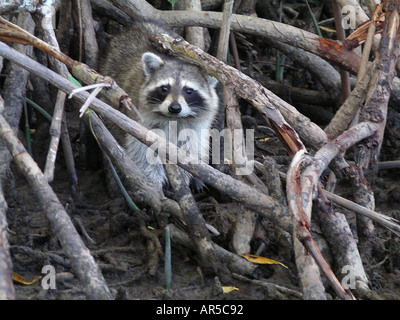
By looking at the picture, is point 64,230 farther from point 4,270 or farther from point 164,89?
point 164,89

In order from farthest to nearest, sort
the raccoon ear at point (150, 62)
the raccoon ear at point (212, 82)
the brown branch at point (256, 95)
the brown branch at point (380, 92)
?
the raccoon ear at point (212, 82) → the raccoon ear at point (150, 62) → the brown branch at point (380, 92) → the brown branch at point (256, 95)

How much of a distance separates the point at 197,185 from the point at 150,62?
121 cm

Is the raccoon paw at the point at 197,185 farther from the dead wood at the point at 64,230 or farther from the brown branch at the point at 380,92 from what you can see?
the dead wood at the point at 64,230

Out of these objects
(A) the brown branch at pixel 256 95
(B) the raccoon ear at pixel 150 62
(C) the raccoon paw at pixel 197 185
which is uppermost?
(B) the raccoon ear at pixel 150 62

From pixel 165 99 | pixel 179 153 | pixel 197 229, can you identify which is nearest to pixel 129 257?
pixel 197 229

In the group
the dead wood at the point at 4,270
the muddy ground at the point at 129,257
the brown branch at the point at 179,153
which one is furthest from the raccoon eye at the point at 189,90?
the dead wood at the point at 4,270

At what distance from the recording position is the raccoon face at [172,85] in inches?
221

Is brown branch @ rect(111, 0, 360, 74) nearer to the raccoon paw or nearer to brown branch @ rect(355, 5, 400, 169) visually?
brown branch @ rect(355, 5, 400, 169)

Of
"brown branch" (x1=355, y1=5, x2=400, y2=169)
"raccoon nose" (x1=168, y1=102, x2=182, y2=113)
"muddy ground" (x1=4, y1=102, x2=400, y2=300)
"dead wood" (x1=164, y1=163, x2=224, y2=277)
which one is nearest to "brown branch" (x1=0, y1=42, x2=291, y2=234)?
"dead wood" (x1=164, y1=163, x2=224, y2=277)

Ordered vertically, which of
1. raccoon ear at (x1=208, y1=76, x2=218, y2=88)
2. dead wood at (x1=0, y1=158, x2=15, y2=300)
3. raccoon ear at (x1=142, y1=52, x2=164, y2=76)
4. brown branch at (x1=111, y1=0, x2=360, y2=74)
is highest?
brown branch at (x1=111, y1=0, x2=360, y2=74)

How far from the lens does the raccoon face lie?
560 centimetres

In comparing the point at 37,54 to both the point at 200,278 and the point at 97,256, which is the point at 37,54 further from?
the point at 200,278

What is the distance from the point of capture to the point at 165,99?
219 inches

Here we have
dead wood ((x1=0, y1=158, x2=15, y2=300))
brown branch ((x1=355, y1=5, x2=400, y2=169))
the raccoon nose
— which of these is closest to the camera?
dead wood ((x1=0, y1=158, x2=15, y2=300))
